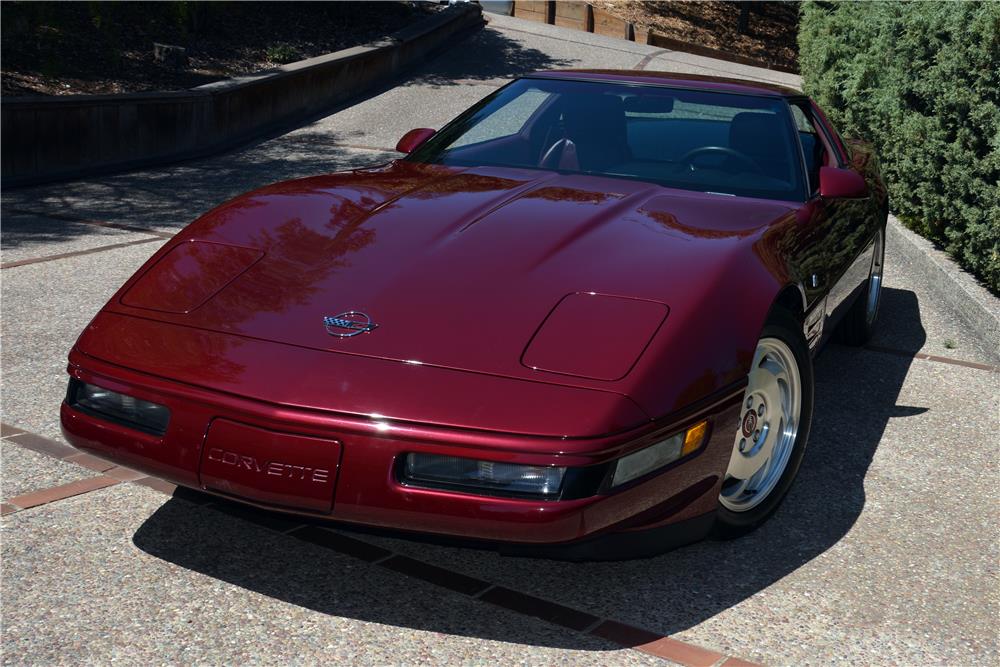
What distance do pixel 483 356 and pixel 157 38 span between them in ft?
41.4

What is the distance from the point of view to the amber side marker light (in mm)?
2830

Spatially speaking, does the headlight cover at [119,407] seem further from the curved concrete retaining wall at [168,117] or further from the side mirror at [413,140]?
the curved concrete retaining wall at [168,117]

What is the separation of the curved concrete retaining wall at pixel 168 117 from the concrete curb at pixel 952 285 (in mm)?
7087

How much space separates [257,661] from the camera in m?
2.74

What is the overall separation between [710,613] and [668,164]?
2010mm

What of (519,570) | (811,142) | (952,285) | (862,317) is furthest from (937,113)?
(519,570)

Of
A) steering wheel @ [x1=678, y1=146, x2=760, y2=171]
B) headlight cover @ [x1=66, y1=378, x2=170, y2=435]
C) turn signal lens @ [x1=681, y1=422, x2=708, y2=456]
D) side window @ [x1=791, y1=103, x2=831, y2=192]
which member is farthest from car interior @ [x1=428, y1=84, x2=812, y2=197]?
headlight cover @ [x1=66, y1=378, x2=170, y2=435]

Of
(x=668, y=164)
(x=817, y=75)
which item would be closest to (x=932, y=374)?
(x=668, y=164)

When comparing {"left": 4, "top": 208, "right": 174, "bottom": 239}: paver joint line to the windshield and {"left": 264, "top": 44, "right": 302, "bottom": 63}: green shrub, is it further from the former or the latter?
{"left": 264, "top": 44, "right": 302, "bottom": 63}: green shrub

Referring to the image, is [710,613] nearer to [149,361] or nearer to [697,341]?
[697,341]

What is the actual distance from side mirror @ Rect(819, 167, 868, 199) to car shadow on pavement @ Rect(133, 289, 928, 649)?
1130 mm

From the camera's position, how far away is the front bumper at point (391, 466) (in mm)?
2752

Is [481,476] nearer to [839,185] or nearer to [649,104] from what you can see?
[839,185]

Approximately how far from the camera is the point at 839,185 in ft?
14.2
